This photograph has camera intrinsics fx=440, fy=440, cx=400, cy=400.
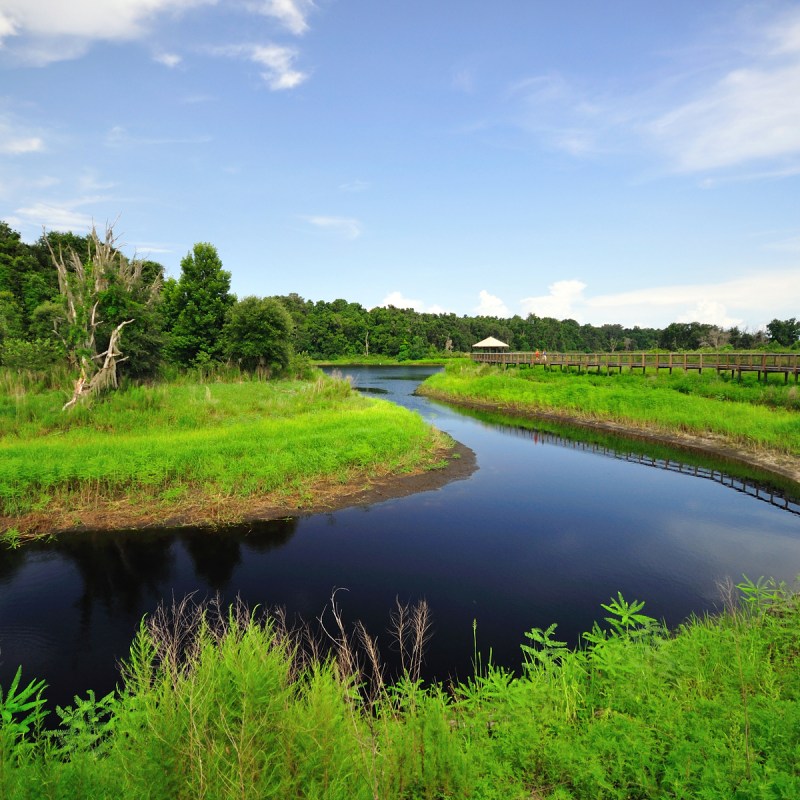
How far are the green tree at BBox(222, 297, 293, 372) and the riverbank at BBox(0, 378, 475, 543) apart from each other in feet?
41.0

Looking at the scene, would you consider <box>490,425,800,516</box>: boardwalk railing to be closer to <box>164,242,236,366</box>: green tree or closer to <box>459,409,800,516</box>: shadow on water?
<box>459,409,800,516</box>: shadow on water

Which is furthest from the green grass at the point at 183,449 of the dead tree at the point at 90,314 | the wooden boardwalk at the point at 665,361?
the wooden boardwalk at the point at 665,361

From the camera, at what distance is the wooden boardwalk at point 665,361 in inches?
1363

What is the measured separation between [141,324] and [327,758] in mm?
26802

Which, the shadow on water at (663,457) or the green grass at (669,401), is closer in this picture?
the shadow on water at (663,457)

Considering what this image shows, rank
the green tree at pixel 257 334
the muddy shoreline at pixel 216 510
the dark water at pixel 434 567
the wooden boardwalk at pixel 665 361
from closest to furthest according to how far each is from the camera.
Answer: the dark water at pixel 434 567 < the muddy shoreline at pixel 216 510 < the wooden boardwalk at pixel 665 361 < the green tree at pixel 257 334

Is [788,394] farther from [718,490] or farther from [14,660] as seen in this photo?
[14,660]

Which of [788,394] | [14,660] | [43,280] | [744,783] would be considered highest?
[43,280]

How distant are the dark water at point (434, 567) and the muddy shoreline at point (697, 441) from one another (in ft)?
12.8

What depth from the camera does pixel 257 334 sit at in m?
36.3

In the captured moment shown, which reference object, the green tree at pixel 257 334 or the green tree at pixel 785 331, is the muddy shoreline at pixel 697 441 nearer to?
the green tree at pixel 257 334

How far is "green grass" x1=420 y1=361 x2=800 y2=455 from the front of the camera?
23672mm

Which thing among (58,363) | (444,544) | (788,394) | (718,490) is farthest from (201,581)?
(788,394)

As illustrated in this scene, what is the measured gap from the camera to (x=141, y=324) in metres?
25.4
